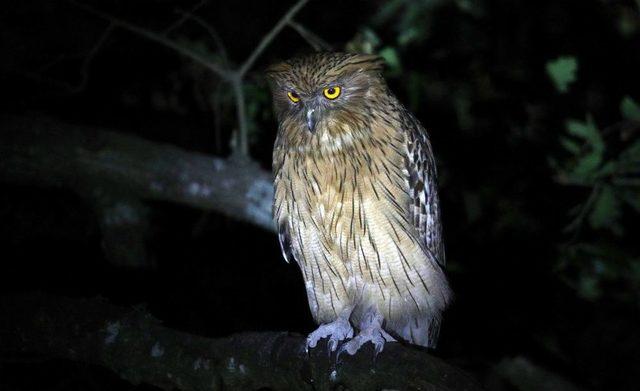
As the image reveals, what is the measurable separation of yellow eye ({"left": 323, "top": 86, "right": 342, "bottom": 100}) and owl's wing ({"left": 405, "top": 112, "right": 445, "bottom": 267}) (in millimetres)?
345

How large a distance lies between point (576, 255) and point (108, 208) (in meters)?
2.40

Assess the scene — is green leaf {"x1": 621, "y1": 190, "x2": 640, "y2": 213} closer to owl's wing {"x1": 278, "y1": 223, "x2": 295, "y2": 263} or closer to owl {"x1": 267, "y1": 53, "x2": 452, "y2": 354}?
owl {"x1": 267, "y1": 53, "x2": 452, "y2": 354}

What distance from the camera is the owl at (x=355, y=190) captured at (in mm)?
2703

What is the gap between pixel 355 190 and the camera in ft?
8.85

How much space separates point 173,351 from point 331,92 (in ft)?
3.60

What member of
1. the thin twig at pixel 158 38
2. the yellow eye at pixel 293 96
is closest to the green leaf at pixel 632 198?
the yellow eye at pixel 293 96

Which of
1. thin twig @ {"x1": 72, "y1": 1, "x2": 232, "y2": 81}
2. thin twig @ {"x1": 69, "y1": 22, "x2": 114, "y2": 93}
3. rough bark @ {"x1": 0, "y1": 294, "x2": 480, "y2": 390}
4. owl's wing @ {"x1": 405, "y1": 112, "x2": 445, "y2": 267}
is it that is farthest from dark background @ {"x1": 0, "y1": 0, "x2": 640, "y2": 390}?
rough bark @ {"x1": 0, "y1": 294, "x2": 480, "y2": 390}

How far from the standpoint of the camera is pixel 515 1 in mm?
4906

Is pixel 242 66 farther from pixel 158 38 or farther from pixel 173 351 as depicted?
pixel 173 351

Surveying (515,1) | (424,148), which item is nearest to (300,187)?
(424,148)

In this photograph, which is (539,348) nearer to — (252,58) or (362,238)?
(362,238)

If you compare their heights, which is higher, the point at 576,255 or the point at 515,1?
the point at 515,1

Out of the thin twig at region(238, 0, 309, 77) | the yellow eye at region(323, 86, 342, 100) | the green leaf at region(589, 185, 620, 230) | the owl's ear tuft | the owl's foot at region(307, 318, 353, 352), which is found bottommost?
the owl's foot at region(307, 318, 353, 352)

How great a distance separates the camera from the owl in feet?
8.87
